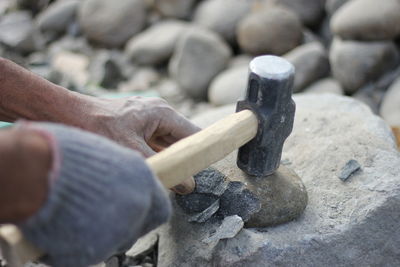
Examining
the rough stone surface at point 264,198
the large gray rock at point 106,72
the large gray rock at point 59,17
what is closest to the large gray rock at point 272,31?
the large gray rock at point 106,72

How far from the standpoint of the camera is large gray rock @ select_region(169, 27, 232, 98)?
3.70 m

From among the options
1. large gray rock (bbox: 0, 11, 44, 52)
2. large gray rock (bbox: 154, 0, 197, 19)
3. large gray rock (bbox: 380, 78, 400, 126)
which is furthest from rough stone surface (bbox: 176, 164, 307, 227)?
large gray rock (bbox: 0, 11, 44, 52)

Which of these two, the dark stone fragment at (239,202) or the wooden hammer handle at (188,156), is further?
the dark stone fragment at (239,202)

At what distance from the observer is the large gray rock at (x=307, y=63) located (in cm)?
340

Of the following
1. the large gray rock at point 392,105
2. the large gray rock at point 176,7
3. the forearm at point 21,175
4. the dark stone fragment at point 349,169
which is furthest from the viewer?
the large gray rock at point 176,7

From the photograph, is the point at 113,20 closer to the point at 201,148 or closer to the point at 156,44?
Answer: the point at 156,44

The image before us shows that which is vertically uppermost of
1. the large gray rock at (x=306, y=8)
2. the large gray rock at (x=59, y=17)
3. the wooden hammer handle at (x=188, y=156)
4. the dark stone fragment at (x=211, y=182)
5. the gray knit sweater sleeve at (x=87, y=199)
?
the gray knit sweater sleeve at (x=87, y=199)

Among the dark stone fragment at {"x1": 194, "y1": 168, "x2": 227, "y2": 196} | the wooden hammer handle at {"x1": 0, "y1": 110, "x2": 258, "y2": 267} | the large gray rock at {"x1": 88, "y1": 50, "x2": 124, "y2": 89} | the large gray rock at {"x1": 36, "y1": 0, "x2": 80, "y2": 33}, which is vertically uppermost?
the wooden hammer handle at {"x1": 0, "y1": 110, "x2": 258, "y2": 267}

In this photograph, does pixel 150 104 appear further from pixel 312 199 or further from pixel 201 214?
pixel 312 199

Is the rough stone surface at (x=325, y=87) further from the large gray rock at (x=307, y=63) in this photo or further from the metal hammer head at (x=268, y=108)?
the metal hammer head at (x=268, y=108)

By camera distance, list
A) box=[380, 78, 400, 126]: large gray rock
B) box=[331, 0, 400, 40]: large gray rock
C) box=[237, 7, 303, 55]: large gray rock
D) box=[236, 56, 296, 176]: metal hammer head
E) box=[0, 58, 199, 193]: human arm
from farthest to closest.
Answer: box=[237, 7, 303, 55]: large gray rock
box=[331, 0, 400, 40]: large gray rock
box=[380, 78, 400, 126]: large gray rock
box=[0, 58, 199, 193]: human arm
box=[236, 56, 296, 176]: metal hammer head

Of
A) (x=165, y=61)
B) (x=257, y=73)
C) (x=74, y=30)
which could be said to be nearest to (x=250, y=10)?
(x=165, y=61)

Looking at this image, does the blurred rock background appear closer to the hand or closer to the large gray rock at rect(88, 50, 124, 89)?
the large gray rock at rect(88, 50, 124, 89)

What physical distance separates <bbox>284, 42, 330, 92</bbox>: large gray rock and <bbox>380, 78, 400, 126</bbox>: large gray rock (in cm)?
49
